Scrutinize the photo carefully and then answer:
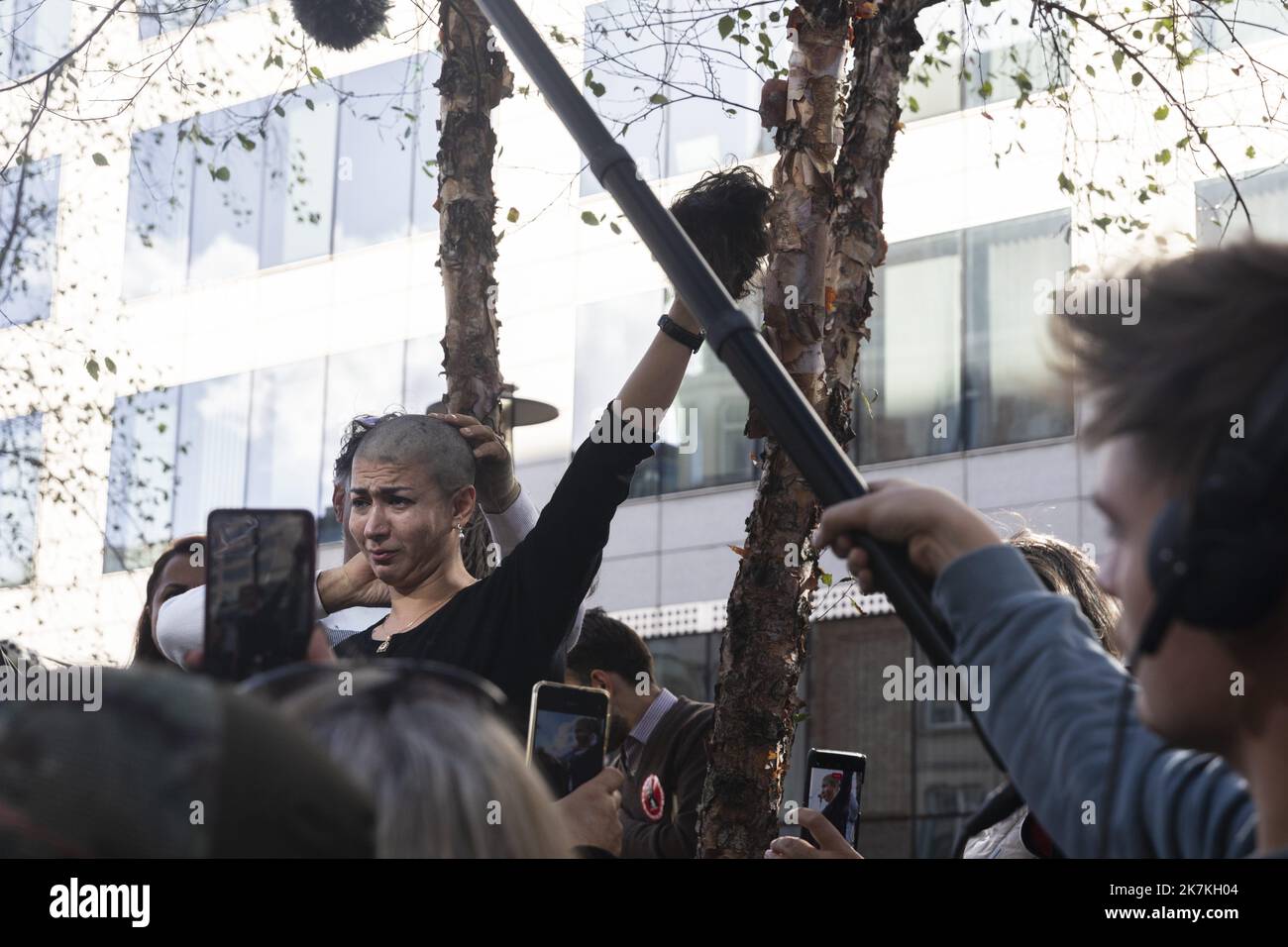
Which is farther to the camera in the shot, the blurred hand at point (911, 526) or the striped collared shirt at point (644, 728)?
the striped collared shirt at point (644, 728)

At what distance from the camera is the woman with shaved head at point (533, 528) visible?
2.96 meters

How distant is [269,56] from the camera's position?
6.62 m

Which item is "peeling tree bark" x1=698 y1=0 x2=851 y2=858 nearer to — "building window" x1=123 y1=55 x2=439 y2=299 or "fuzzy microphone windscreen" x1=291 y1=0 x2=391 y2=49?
"fuzzy microphone windscreen" x1=291 y1=0 x2=391 y2=49

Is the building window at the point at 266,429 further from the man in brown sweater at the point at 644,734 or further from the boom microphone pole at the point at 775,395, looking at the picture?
the boom microphone pole at the point at 775,395

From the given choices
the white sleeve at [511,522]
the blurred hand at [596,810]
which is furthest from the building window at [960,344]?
the blurred hand at [596,810]

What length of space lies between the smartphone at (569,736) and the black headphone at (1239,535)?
3.58 feet

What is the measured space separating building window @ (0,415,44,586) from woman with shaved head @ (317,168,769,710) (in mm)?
6279

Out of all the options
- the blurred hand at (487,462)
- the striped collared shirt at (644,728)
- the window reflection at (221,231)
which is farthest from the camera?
the window reflection at (221,231)

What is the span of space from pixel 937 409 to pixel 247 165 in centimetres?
895

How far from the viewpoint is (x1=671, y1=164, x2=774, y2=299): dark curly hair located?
9.58 ft

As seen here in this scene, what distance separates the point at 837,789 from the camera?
9.15 ft


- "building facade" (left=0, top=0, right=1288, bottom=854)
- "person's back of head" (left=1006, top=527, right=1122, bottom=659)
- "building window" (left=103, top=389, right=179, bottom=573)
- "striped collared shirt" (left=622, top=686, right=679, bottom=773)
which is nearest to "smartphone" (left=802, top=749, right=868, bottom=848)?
"person's back of head" (left=1006, top=527, right=1122, bottom=659)

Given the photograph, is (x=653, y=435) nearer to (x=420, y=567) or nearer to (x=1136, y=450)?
(x=420, y=567)
